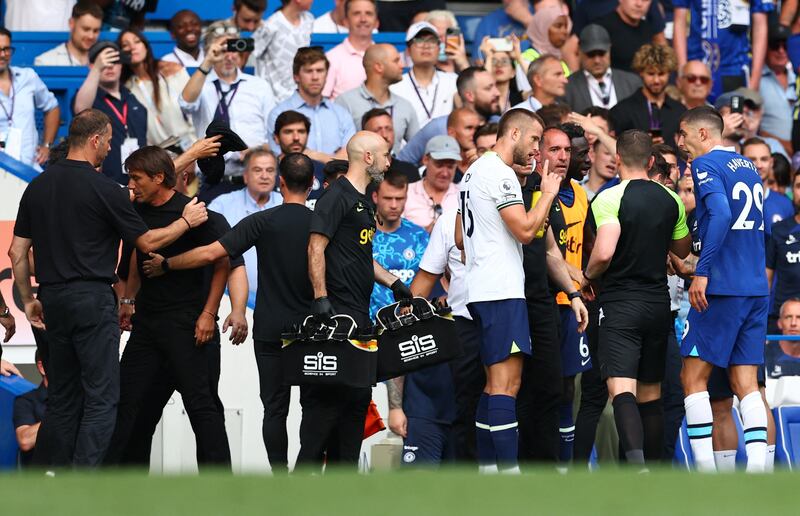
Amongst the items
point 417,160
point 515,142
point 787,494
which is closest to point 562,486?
point 787,494

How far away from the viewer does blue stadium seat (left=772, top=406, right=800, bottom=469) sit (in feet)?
33.6

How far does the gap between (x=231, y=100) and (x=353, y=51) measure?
67.3 inches

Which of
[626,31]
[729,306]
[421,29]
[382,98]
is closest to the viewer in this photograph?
[729,306]

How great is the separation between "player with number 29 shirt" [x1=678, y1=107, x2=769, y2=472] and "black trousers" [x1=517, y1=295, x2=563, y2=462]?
2.53ft

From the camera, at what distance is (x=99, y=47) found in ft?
40.2

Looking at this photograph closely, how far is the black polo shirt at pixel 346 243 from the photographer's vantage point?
8648mm

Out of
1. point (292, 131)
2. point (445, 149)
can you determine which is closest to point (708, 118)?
point (445, 149)

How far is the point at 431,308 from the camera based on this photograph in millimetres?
8820

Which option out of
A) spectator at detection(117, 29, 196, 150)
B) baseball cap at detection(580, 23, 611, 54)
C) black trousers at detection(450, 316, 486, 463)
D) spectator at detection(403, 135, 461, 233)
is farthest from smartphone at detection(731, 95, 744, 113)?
black trousers at detection(450, 316, 486, 463)

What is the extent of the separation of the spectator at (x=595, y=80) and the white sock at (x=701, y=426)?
4693 millimetres

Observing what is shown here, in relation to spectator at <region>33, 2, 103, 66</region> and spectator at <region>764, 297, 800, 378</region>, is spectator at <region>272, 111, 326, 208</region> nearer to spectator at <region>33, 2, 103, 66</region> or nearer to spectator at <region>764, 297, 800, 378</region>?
spectator at <region>33, 2, 103, 66</region>

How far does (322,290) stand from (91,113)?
5.36 ft

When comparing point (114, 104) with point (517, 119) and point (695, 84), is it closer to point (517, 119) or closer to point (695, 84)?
point (517, 119)

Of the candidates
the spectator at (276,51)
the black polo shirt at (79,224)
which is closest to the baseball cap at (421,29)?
the spectator at (276,51)
